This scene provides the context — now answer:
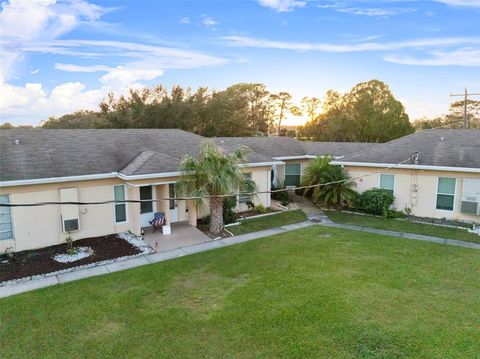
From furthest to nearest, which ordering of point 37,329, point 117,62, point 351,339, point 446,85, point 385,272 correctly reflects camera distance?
point 446,85
point 117,62
point 385,272
point 37,329
point 351,339

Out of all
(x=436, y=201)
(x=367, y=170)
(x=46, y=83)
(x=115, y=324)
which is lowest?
(x=115, y=324)

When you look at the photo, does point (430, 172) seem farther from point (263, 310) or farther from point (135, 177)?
point (135, 177)

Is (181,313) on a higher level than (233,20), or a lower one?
lower

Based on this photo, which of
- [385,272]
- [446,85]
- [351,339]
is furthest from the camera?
[446,85]

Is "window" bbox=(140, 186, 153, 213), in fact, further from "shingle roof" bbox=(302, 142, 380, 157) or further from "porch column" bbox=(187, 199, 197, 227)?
"shingle roof" bbox=(302, 142, 380, 157)

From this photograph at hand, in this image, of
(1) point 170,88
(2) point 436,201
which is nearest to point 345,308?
(2) point 436,201

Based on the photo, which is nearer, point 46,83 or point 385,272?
point 385,272

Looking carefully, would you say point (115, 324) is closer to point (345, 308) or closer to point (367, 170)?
point (345, 308)
